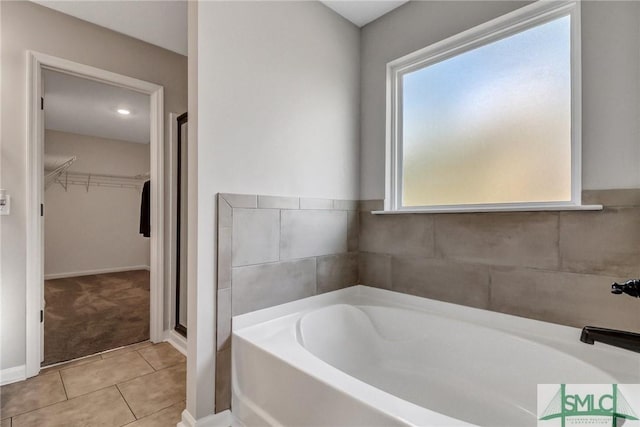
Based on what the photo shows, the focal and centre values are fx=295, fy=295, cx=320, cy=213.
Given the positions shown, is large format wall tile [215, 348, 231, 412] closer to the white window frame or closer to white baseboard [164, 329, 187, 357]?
white baseboard [164, 329, 187, 357]

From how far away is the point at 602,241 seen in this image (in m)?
1.37

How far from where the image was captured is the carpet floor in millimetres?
2424

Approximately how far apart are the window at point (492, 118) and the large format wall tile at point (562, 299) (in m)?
0.37

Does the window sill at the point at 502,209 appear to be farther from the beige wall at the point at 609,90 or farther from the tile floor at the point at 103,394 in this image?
the tile floor at the point at 103,394

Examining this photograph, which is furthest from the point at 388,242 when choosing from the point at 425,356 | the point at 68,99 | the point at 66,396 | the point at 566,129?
the point at 68,99

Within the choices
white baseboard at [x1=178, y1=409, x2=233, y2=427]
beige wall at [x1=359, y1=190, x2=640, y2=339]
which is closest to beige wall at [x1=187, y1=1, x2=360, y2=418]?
white baseboard at [x1=178, y1=409, x2=233, y2=427]

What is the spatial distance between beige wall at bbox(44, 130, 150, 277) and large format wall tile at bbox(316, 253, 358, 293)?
532cm

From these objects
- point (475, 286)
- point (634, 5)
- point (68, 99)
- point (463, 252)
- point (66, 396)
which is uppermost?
point (68, 99)

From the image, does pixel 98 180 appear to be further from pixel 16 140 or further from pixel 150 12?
pixel 150 12

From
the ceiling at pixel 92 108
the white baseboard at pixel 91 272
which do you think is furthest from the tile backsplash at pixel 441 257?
the white baseboard at pixel 91 272

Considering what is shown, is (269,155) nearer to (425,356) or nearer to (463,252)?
(463,252)

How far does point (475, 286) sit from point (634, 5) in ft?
4.94

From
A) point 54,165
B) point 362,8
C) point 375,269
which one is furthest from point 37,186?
point 54,165

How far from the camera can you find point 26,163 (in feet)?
6.50
